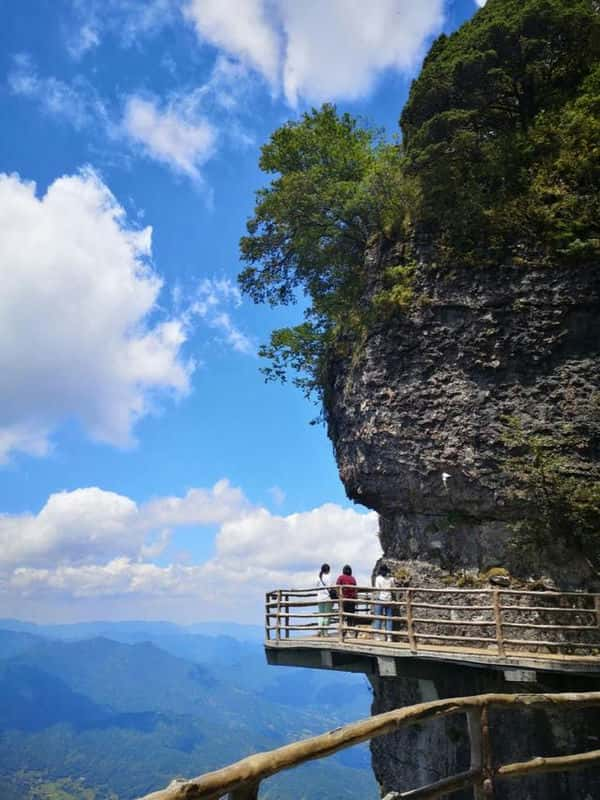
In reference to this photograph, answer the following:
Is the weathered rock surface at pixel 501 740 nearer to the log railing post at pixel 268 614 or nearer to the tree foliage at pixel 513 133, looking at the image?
the log railing post at pixel 268 614

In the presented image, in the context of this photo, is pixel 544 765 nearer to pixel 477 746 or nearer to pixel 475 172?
pixel 477 746

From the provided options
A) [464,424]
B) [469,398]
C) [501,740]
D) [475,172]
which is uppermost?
[475,172]

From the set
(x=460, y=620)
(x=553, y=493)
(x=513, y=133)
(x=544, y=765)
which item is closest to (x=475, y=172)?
(x=513, y=133)

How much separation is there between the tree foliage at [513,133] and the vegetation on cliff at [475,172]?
4 centimetres

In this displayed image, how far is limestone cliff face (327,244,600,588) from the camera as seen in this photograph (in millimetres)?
17750

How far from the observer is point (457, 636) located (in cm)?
1509

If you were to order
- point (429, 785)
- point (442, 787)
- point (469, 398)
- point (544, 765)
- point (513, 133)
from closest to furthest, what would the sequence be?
point (429, 785), point (442, 787), point (544, 765), point (469, 398), point (513, 133)

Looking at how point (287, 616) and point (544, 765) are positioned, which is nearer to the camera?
point (544, 765)

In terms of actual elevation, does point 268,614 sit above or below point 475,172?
below

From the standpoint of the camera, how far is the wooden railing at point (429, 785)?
3463 mm

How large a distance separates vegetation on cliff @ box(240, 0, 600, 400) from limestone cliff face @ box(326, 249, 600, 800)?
1.26m

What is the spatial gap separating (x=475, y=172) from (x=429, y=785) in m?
20.2

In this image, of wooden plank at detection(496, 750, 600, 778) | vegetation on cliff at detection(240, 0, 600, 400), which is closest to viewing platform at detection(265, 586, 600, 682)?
wooden plank at detection(496, 750, 600, 778)

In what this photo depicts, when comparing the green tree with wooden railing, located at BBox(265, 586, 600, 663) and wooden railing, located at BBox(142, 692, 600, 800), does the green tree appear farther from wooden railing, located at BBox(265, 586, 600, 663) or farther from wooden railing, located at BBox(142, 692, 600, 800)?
wooden railing, located at BBox(142, 692, 600, 800)
